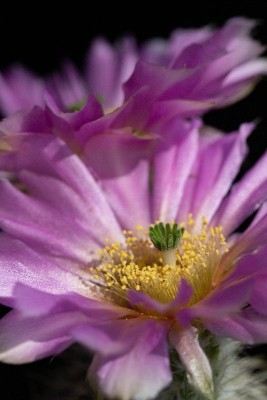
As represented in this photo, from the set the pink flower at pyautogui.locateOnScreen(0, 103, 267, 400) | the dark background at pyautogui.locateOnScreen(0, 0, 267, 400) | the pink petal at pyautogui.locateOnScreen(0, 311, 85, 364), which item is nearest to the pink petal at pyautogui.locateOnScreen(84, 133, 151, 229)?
the pink flower at pyautogui.locateOnScreen(0, 103, 267, 400)

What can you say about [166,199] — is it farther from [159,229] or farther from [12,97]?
[12,97]

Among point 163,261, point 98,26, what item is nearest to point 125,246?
point 163,261

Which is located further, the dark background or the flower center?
the dark background

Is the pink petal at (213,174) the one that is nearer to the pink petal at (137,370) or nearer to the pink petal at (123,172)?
the pink petal at (123,172)

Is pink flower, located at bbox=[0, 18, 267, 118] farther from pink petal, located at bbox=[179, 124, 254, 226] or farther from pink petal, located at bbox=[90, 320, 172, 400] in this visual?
pink petal, located at bbox=[90, 320, 172, 400]

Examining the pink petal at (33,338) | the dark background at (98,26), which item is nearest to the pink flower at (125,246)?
the pink petal at (33,338)

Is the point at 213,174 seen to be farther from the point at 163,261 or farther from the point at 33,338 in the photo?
the point at 33,338

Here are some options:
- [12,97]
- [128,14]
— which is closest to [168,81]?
[12,97]
